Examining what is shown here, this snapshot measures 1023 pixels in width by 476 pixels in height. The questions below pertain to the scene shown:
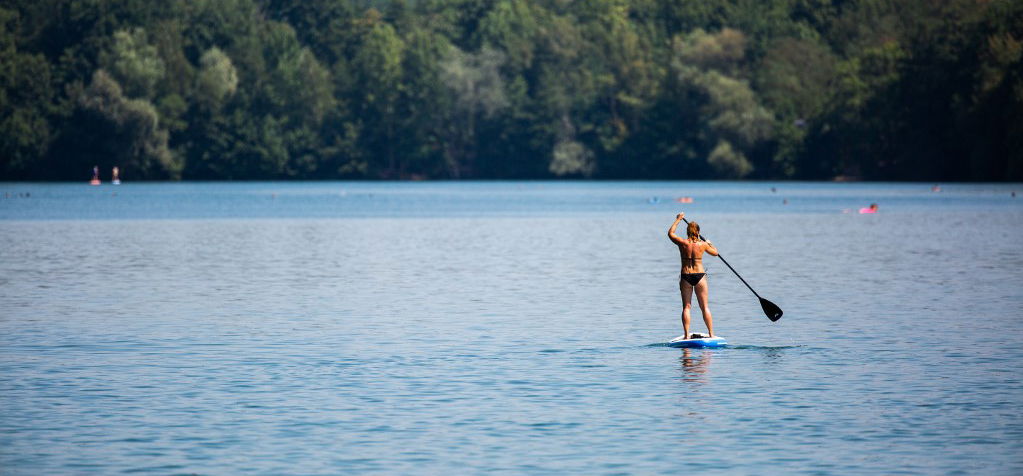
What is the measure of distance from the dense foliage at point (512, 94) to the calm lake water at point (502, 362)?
87511 millimetres

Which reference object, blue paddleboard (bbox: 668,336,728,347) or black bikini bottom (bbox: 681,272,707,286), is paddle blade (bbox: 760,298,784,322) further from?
black bikini bottom (bbox: 681,272,707,286)

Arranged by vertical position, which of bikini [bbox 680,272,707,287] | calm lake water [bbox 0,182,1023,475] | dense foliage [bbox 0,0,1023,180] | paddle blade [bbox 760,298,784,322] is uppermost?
dense foliage [bbox 0,0,1023,180]

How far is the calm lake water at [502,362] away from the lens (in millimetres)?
17703

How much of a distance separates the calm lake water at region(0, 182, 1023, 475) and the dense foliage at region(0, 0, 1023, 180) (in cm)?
8751

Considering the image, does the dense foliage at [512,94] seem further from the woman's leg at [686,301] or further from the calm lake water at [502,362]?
the woman's leg at [686,301]

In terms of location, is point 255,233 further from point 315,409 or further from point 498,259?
point 315,409

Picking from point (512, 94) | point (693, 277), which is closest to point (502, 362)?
point (693, 277)

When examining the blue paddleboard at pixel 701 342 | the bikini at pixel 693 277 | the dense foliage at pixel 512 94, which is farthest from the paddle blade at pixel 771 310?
the dense foliage at pixel 512 94

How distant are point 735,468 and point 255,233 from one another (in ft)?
184

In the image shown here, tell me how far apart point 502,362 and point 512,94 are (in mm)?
158570

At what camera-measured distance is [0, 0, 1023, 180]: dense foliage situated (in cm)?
14588

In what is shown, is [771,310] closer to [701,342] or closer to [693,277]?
[701,342]

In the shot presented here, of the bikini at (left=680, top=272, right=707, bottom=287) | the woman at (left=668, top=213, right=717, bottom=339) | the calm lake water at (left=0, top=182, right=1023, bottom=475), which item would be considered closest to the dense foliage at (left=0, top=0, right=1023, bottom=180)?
the calm lake water at (left=0, top=182, right=1023, bottom=475)

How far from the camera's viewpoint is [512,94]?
7185 inches
